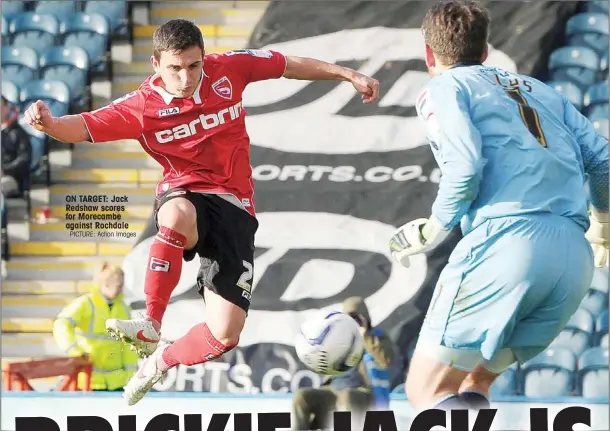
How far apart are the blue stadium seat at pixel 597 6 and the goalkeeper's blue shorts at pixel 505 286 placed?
11.4 feet

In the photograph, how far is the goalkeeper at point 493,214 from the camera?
356 centimetres

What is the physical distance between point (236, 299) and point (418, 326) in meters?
2.32

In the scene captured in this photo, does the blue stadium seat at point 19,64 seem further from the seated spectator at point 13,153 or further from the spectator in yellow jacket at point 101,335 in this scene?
the spectator in yellow jacket at point 101,335

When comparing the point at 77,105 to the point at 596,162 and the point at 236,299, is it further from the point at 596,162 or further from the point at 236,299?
the point at 596,162

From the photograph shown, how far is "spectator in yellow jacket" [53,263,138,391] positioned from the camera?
6.50 m

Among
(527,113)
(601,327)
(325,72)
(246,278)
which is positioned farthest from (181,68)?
(601,327)

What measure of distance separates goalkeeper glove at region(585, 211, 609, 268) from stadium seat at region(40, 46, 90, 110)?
400 centimetres

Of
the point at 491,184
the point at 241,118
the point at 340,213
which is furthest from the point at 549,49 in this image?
the point at 491,184

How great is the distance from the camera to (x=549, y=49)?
6730mm

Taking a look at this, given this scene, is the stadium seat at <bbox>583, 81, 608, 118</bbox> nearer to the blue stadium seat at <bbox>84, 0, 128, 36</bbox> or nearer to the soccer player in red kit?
the soccer player in red kit

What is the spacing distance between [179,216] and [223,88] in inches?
28.6
